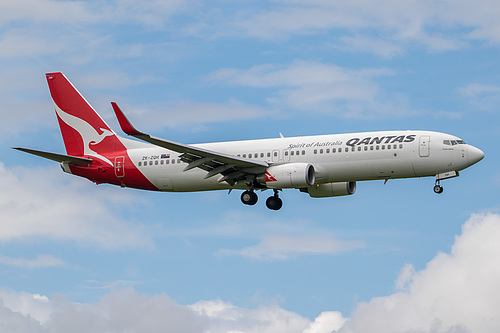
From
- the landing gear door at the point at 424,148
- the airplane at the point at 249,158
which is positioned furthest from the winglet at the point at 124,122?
the landing gear door at the point at 424,148

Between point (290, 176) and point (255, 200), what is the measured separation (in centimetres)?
422

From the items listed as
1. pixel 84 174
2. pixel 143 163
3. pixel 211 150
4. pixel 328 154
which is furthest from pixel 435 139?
pixel 84 174

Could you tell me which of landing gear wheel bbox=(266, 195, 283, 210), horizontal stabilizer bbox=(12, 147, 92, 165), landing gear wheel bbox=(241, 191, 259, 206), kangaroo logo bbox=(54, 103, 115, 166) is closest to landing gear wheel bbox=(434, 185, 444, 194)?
landing gear wheel bbox=(266, 195, 283, 210)

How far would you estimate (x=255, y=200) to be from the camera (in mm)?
53531

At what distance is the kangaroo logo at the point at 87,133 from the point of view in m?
58.0

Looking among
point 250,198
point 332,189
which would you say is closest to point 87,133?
A: point 250,198

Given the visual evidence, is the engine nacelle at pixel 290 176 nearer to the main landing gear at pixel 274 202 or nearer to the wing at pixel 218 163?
the wing at pixel 218 163

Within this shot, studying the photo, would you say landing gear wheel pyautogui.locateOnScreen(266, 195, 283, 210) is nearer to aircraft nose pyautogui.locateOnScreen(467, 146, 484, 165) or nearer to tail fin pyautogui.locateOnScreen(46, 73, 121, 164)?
tail fin pyautogui.locateOnScreen(46, 73, 121, 164)

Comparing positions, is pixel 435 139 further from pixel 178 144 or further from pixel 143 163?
pixel 143 163

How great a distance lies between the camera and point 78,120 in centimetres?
5916

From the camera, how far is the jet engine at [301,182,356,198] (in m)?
55.5

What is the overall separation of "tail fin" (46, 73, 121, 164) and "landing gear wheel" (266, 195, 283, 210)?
1083cm

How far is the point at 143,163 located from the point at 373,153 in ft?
49.3

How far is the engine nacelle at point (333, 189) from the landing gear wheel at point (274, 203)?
244 centimetres
